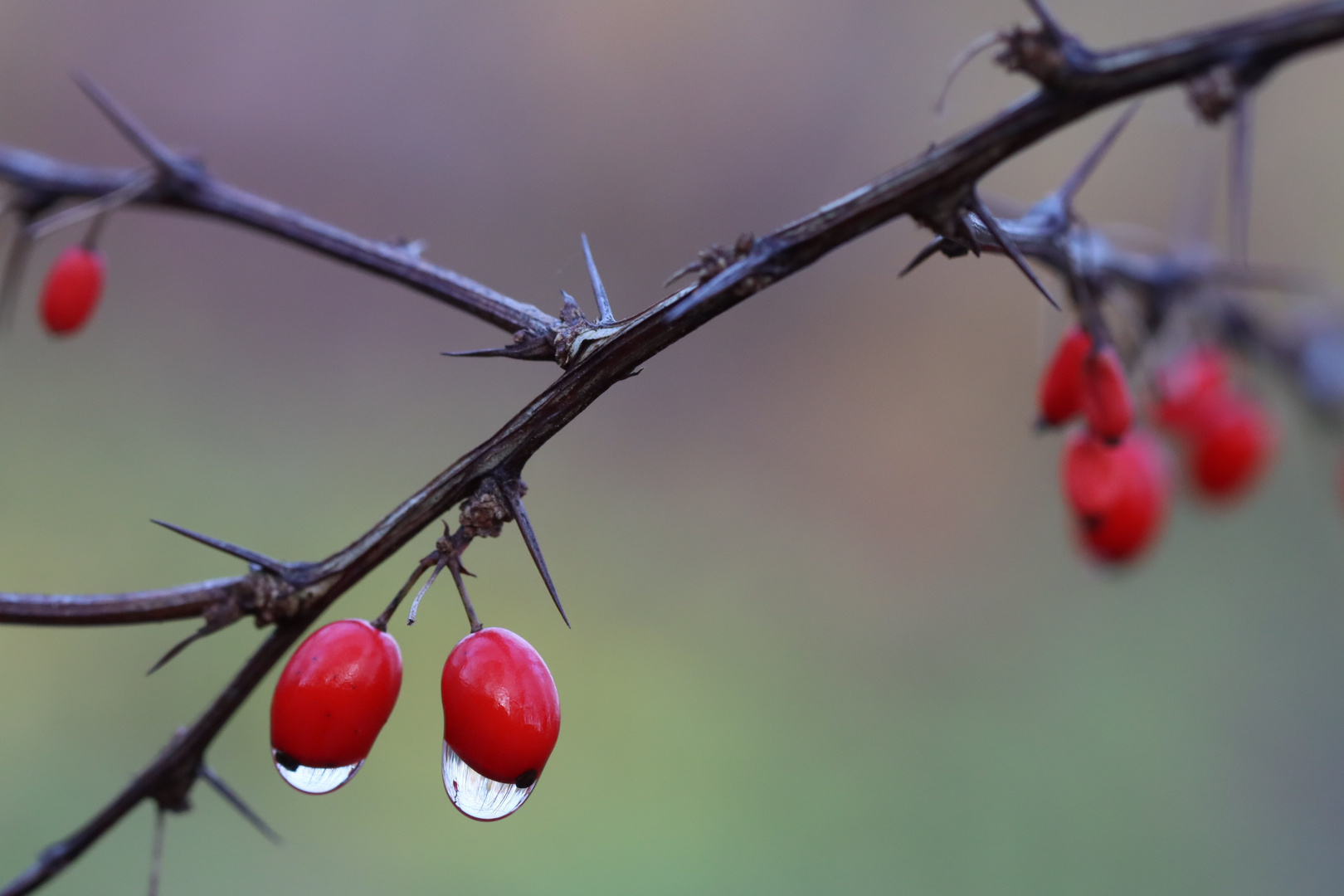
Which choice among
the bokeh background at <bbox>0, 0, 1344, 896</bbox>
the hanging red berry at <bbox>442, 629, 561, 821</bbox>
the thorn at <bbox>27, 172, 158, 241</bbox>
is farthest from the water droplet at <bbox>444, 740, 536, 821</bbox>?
the bokeh background at <bbox>0, 0, 1344, 896</bbox>

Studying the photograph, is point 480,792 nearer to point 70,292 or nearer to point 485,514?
point 485,514

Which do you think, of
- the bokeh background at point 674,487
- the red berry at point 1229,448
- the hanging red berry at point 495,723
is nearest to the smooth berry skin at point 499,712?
the hanging red berry at point 495,723

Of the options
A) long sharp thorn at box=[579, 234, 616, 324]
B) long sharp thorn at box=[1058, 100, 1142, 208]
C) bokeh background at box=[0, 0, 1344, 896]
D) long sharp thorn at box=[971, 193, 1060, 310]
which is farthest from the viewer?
bokeh background at box=[0, 0, 1344, 896]

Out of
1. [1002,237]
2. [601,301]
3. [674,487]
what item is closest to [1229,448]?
[1002,237]

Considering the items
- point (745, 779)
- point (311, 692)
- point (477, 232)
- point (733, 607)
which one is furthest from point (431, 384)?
point (311, 692)

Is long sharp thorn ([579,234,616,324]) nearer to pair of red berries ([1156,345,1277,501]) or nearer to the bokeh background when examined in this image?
pair of red berries ([1156,345,1277,501])

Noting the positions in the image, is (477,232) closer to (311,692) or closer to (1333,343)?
(1333,343)
